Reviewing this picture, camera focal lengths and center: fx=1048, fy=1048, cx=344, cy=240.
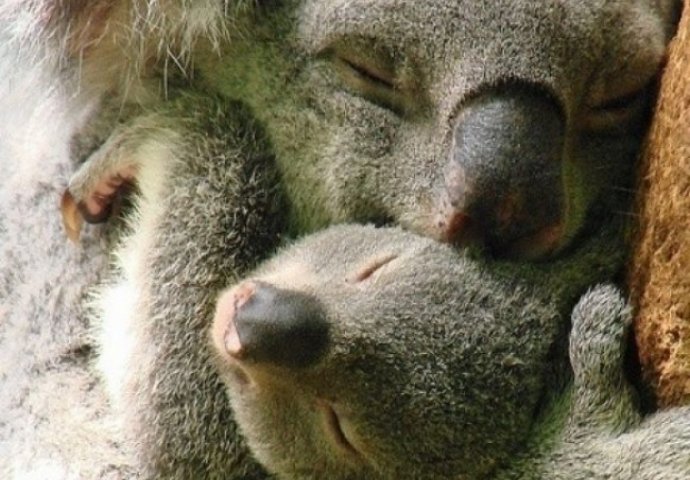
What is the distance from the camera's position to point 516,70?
1.61 metres

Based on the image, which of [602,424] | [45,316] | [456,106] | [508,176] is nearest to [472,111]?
[456,106]

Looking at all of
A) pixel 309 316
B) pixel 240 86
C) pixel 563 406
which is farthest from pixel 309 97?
pixel 563 406

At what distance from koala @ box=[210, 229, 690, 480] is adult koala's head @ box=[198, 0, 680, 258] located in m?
0.11

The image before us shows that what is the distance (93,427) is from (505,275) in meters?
0.99

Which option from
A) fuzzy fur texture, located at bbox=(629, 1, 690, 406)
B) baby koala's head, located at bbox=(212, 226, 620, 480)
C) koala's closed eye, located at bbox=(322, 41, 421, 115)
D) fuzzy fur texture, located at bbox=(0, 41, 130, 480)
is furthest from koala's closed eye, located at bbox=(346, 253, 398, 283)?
fuzzy fur texture, located at bbox=(0, 41, 130, 480)

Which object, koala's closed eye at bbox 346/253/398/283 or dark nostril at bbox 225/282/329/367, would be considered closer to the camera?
dark nostril at bbox 225/282/329/367

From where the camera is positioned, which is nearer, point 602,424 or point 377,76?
point 602,424

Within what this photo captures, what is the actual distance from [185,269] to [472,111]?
0.59 metres

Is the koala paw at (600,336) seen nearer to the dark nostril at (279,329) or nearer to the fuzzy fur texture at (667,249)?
the fuzzy fur texture at (667,249)

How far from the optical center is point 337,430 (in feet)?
5.09

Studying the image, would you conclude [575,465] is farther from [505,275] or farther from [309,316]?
[309,316]

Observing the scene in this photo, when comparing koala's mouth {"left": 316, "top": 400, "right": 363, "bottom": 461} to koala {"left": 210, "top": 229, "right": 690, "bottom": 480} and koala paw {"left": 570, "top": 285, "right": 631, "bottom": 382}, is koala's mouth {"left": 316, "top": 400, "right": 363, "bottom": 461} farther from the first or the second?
koala paw {"left": 570, "top": 285, "right": 631, "bottom": 382}

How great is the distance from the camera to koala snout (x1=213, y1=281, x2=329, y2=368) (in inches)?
56.4

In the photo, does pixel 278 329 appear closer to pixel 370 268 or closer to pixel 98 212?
pixel 370 268
